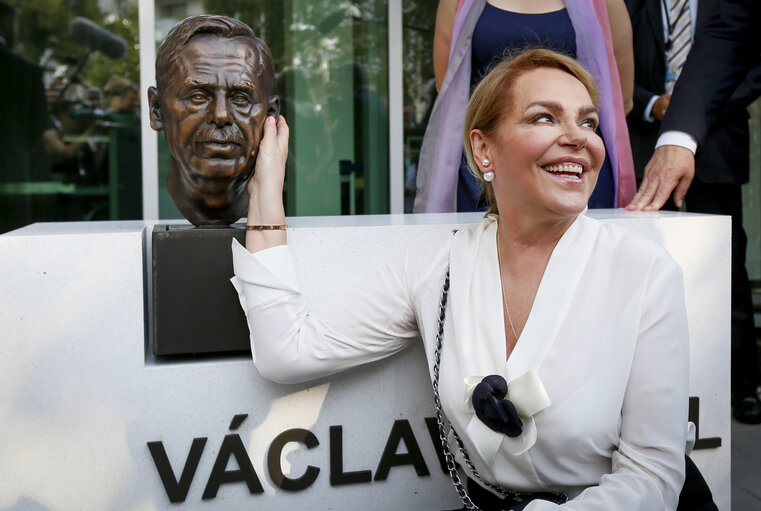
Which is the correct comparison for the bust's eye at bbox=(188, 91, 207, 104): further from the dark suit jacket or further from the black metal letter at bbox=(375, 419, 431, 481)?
the dark suit jacket

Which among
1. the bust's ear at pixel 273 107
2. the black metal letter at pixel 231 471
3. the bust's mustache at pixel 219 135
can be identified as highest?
the bust's ear at pixel 273 107

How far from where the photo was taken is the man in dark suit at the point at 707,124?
293 centimetres

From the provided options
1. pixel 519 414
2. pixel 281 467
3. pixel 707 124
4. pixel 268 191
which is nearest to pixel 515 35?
pixel 707 124

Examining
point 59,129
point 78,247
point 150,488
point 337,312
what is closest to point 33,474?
point 150,488

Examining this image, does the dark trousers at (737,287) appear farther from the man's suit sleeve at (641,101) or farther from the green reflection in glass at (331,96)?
Result: the green reflection in glass at (331,96)

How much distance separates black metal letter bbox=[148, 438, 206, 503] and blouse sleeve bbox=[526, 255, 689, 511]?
0.93 metres

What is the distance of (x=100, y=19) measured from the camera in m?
5.67

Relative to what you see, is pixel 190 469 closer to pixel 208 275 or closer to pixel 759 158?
pixel 208 275

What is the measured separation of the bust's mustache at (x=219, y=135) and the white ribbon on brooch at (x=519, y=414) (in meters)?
0.87

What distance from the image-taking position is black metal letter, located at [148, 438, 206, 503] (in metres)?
2.14

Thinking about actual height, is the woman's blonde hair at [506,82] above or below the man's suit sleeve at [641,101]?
below

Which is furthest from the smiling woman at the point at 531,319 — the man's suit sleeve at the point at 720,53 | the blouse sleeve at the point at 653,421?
the man's suit sleeve at the point at 720,53

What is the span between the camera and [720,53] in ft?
10.8

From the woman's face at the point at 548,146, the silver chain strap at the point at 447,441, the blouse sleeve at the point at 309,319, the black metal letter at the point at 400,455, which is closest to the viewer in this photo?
the woman's face at the point at 548,146
